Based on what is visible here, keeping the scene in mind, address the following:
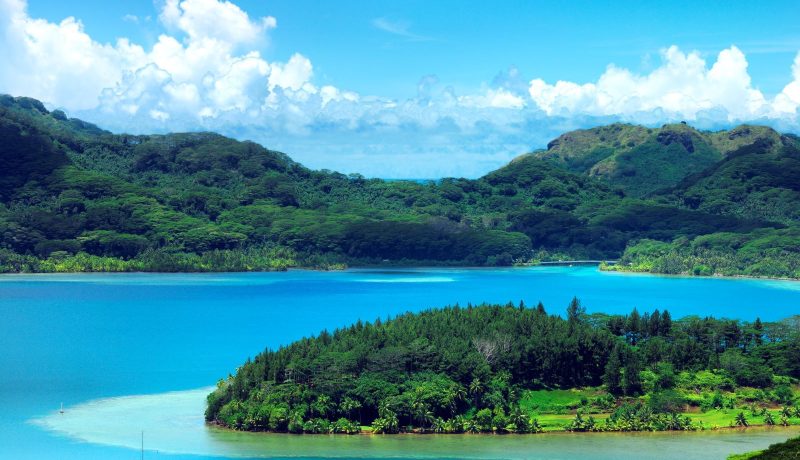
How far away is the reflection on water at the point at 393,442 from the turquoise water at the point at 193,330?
0.15m

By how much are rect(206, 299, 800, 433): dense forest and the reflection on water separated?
123 cm

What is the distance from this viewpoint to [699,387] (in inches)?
2810

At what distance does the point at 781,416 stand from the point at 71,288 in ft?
361

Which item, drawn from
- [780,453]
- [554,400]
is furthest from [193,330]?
[780,453]

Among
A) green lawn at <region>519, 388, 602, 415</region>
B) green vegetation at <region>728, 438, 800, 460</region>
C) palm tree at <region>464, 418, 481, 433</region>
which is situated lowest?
palm tree at <region>464, 418, 481, 433</region>

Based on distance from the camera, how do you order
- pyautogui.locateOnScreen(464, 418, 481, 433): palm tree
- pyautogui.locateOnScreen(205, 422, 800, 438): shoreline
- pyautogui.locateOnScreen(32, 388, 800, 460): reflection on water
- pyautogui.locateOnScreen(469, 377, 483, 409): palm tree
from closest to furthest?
pyautogui.locateOnScreen(32, 388, 800, 460): reflection on water, pyautogui.locateOnScreen(205, 422, 800, 438): shoreline, pyautogui.locateOnScreen(464, 418, 481, 433): palm tree, pyautogui.locateOnScreen(469, 377, 483, 409): palm tree

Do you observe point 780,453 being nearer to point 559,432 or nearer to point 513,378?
point 559,432

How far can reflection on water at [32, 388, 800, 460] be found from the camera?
5747 centimetres

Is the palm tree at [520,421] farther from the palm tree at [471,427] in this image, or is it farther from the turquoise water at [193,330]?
the palm tree at [471,427]

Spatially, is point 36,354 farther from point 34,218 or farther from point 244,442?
point 34,218

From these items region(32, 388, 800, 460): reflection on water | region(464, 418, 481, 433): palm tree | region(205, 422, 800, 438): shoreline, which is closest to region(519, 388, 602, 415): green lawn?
region(205, 422, 800, 438): shoreline

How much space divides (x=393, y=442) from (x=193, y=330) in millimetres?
55546

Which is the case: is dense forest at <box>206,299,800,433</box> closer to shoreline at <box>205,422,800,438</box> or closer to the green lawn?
the green lawn

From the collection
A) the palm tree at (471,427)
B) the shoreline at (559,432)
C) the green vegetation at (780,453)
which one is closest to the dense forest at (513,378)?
the palm tree at (471,427)
